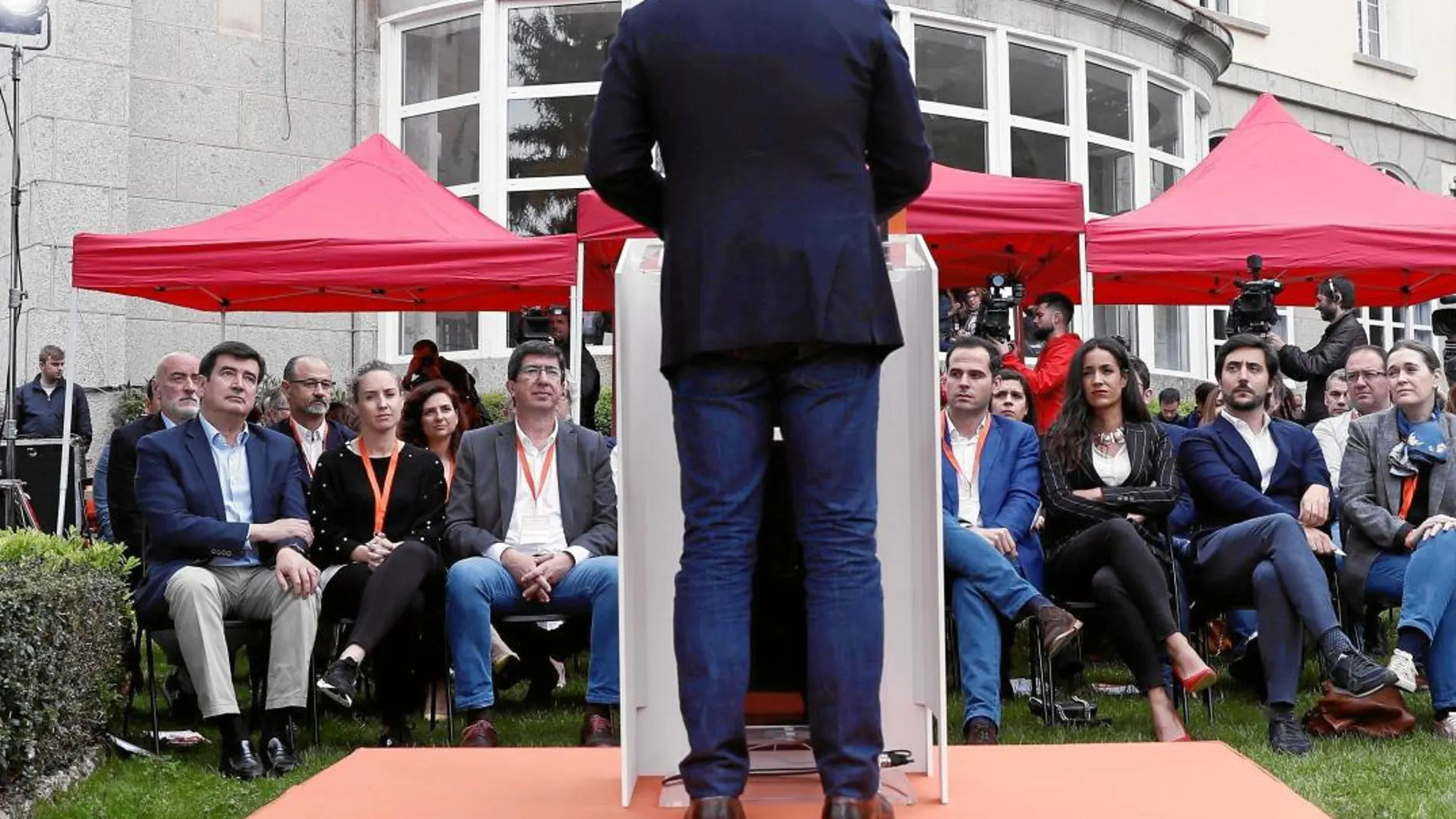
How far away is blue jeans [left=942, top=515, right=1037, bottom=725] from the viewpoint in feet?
19.2

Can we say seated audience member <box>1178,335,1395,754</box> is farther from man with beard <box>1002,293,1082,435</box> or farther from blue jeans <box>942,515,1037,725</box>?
man with beard <box>1002,293,1082,435</box>

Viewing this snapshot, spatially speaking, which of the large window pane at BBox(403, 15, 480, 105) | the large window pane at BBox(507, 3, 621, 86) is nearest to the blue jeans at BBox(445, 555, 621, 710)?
the large window pane at BBox(507, 3, 621, 86)

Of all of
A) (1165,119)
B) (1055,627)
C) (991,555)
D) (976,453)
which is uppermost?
(1165,119)

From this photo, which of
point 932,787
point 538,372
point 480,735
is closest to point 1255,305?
point 538,372

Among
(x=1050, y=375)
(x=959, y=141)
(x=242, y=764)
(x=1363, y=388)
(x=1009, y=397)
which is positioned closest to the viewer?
(x=242, y=764)

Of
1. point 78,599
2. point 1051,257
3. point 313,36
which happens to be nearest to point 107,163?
point 313,36

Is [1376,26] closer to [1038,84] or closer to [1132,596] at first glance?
[1038,84]

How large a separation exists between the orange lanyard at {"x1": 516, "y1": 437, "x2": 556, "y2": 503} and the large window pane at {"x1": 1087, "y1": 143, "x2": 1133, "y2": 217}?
10.6 metres

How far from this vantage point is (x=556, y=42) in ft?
46.5

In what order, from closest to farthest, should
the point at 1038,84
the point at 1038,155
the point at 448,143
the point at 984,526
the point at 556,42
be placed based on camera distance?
the point at 984,526 < the point at 556,42 < the point at 448,143 < the point at 1038,155 < the point at 1038,84

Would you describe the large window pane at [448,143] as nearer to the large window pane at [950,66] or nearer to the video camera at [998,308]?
the large window pane at [950,66]

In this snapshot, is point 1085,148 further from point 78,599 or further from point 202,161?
point 78,599

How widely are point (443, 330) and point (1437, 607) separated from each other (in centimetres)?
1012

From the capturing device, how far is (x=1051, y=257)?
33.7 feet
